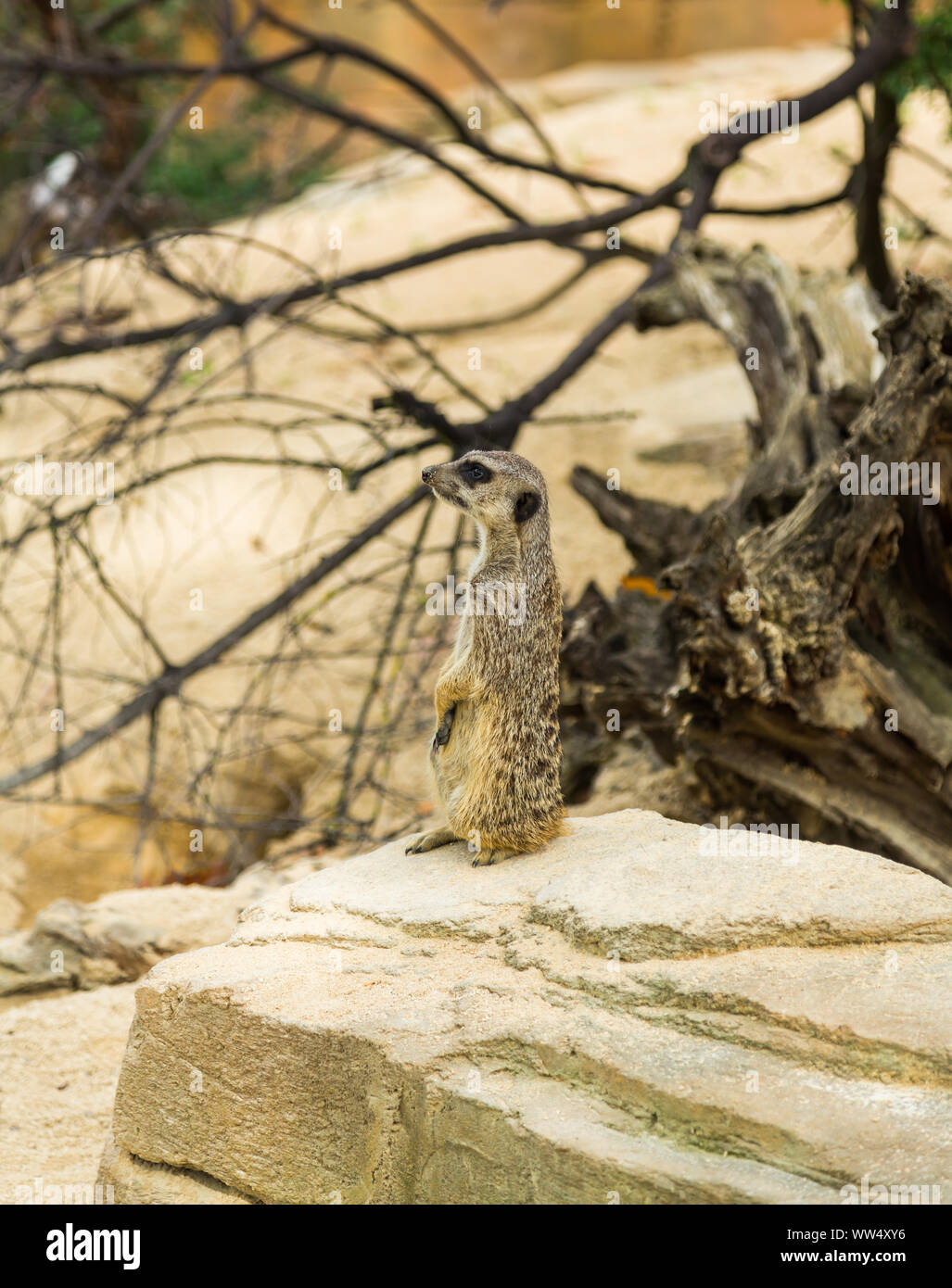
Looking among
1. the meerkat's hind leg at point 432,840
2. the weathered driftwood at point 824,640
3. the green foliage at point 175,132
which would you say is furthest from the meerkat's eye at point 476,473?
the green foliage at point 175,132

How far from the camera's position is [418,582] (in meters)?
6.79

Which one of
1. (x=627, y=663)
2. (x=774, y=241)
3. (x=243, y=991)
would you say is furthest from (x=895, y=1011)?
(x=774, y=241)

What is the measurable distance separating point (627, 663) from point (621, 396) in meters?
4.54

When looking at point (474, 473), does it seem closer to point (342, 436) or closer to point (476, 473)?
point (476, 473)

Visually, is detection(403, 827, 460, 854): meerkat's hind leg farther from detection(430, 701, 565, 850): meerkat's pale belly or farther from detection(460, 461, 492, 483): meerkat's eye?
detection(460, 461, 492, 483): meerkat's eye

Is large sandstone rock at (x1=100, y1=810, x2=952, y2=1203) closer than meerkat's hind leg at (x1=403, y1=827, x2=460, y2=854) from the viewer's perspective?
Yes

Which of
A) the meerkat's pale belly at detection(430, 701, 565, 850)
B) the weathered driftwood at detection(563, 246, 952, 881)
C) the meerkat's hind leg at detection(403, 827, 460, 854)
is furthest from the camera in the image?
the weathered driftwood at detection(563, 246, 952, 881)

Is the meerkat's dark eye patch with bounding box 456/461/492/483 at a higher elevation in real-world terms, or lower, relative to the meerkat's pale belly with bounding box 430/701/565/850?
higher

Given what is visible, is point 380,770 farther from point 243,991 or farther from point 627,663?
point 243,991

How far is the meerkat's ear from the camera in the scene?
10.3 feet

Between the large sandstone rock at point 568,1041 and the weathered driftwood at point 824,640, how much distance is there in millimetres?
782

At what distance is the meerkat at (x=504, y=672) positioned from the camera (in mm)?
3051

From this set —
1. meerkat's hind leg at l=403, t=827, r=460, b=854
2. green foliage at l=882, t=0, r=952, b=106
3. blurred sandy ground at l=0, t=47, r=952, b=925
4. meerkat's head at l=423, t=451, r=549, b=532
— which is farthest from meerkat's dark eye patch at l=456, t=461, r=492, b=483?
green foliage at l=882, t=0, r=952, b=106

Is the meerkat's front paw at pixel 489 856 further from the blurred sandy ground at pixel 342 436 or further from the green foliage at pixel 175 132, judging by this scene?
the green foliage at pixel 175 132
